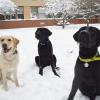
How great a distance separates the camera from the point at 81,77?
411 centimetres

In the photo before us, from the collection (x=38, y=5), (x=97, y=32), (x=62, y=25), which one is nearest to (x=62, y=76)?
(x=97, y=32)

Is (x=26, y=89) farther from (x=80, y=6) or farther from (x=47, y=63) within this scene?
(x=80, y=6)

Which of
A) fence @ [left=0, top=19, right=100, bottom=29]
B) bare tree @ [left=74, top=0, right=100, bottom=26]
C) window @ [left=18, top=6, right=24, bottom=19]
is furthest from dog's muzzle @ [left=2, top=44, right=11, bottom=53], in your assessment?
window @ [left=18, top=6, right=24, bottom=19]

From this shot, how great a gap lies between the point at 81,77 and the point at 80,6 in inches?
860

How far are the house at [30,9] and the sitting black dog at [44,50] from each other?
29322 mm

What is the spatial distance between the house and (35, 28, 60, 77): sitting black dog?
29322 mm

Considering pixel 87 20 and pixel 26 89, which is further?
pixel 87 20

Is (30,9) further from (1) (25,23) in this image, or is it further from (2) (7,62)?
(2) (7,62)

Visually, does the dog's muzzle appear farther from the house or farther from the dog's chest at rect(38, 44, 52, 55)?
the house

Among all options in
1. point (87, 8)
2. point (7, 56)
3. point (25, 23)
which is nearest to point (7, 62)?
point (7, 56)

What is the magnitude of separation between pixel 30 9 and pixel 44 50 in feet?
101

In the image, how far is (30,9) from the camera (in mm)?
36344

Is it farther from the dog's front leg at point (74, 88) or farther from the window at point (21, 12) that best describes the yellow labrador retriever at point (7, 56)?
the window at point (21, 12)

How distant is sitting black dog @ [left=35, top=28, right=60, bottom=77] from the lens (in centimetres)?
598
